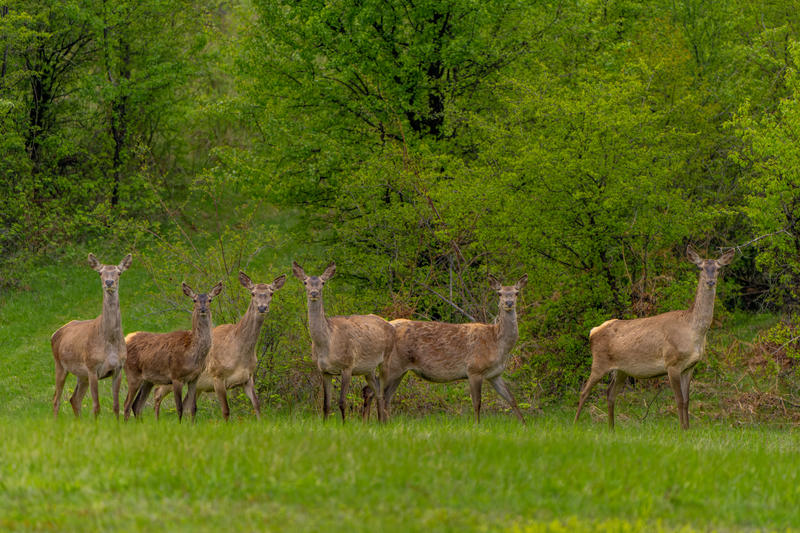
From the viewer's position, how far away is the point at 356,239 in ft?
74.2

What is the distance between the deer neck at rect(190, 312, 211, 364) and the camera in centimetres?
1518

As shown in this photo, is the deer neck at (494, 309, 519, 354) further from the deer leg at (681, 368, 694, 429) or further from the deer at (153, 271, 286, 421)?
the deer at (153, 271, 286, 421)

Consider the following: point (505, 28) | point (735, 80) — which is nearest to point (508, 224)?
point (505, 28)

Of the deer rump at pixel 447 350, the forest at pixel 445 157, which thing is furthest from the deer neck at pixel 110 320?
the deer rump at pixel 447 350

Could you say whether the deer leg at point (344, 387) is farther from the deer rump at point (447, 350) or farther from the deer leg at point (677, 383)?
the deer leg at point (677, 383)

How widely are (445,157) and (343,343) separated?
25.4 ft

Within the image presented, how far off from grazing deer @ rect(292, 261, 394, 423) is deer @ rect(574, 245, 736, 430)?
11.2 feet

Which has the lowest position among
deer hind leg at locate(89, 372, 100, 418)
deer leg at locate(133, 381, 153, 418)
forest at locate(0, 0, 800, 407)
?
deer leg at locate(133, 381, 153, 418)

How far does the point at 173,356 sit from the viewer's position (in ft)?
50.3

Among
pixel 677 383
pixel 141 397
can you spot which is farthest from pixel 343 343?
pixel 677 383

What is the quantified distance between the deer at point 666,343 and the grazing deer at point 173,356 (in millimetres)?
6099

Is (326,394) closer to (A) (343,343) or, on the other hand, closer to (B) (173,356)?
(A) (343,343)

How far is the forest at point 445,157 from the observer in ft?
63.1

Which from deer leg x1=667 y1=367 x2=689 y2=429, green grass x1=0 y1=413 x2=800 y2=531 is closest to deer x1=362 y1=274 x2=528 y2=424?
deer leg x1=667 y1=367 x2=689 y2=429
